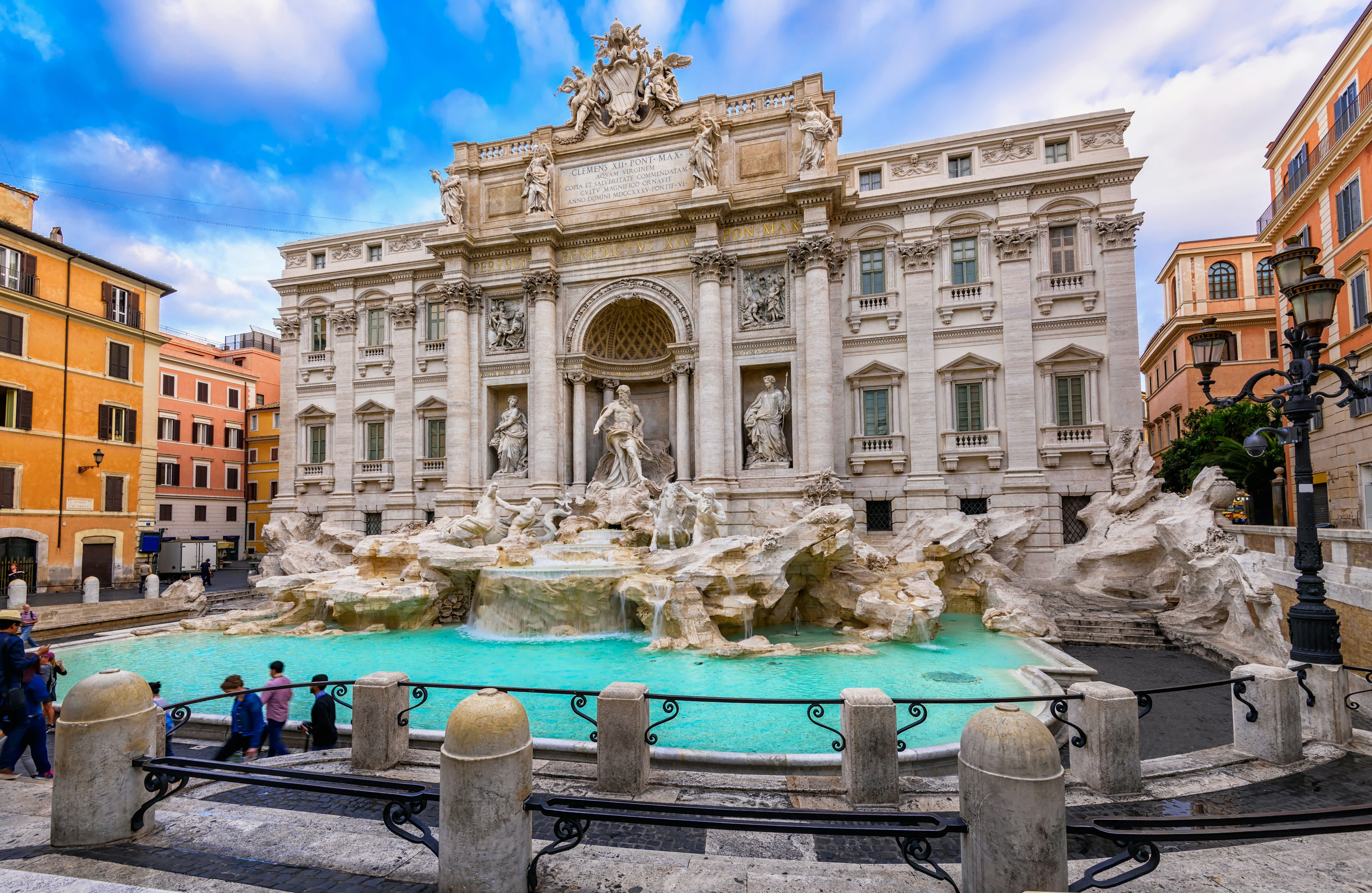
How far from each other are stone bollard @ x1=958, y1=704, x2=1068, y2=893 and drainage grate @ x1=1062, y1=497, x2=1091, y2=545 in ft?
62.9

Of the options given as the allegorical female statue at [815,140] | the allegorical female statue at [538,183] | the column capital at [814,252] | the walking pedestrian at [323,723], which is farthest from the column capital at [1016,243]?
the walking pedestrian at [323,723]

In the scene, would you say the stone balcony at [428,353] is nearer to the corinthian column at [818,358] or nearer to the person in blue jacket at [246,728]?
the corinthian column at [818,358]

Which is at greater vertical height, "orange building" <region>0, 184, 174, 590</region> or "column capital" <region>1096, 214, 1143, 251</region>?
"column capital" <region>1096, 214, 1143, 251</region>

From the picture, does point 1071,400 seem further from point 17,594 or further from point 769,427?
point 17,594

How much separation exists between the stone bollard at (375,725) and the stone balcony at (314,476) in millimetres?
24036

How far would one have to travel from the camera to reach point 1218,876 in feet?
12.8

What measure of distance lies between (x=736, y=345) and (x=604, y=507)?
23.9 ft

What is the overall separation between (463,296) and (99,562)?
58.5 feet

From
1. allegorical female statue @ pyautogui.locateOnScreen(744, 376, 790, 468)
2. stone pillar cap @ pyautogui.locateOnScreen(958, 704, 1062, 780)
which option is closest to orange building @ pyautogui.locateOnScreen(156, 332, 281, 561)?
allegorical female statue @ pyautogui.locateOnScreen(744, 376, 790, 468)

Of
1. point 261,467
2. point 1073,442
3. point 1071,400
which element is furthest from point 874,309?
point 261,467

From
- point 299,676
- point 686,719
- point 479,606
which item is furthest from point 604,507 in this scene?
point 686,719

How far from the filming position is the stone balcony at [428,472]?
25.4 m

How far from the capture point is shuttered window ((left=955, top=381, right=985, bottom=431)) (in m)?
21.1

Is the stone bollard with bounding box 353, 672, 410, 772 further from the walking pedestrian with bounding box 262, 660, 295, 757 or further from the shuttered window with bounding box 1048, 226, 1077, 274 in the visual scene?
the shuttered window with bounding box 1048, 226, 1077, 274
